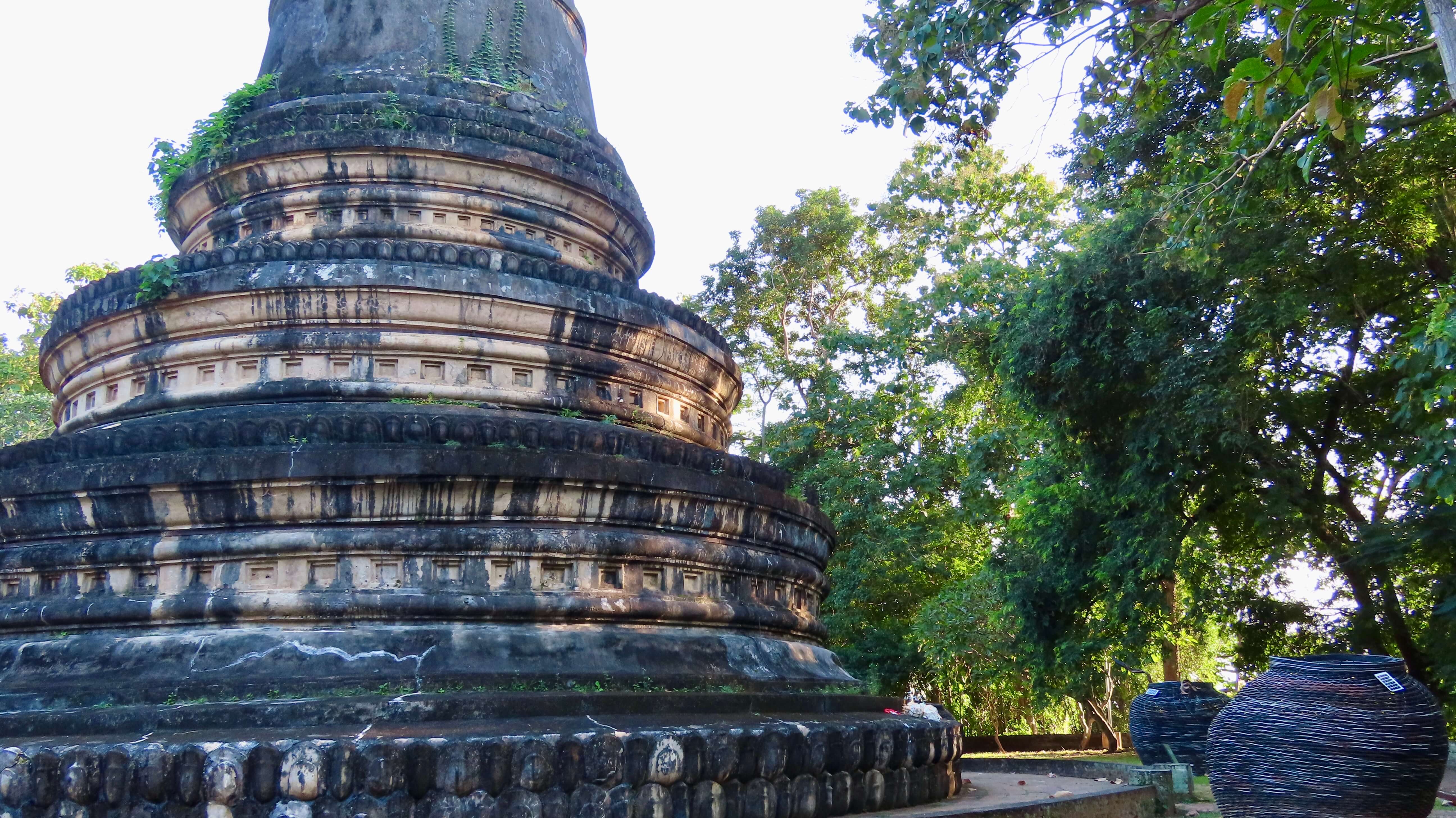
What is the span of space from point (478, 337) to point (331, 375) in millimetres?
1100

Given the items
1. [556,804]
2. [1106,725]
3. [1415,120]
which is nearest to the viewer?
[556,804]

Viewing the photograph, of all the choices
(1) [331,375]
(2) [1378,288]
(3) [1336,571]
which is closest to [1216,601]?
(3) [1336,571]

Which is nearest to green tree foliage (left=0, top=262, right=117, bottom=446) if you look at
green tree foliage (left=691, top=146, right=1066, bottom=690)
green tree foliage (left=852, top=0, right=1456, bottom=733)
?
green tree foliage (left=691, top=146, right=1066, bottom=690)

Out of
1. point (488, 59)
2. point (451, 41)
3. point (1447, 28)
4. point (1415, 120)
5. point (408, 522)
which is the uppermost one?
point (451, 41)

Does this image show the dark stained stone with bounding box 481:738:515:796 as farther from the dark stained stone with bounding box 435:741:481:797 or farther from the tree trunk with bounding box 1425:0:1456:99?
the tree trunk with bounding box 1425:0:1456:99

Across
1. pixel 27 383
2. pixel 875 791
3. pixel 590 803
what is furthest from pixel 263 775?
pixel 27 383

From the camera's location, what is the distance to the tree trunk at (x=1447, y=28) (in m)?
5.54

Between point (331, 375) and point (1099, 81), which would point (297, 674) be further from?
point (1099, 81)

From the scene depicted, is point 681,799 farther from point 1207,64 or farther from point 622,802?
point 1207,64

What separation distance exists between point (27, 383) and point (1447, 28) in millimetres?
28317

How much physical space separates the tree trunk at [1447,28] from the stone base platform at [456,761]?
14.8 feet

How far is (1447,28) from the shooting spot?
5555 millimetres

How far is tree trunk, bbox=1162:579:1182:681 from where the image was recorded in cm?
1424

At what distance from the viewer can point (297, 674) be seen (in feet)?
20.2
